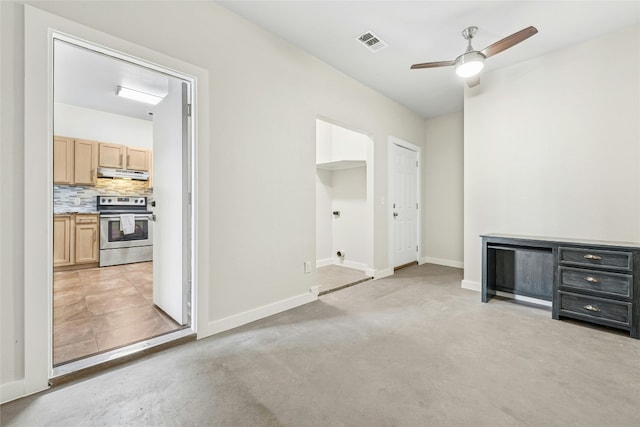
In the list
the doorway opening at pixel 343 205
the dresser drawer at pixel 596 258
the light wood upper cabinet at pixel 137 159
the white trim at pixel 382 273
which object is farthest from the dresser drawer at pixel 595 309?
the light wood upper cabinet at pixel 137 159

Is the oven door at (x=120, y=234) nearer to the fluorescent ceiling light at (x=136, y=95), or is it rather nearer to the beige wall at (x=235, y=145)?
the fluorescent ceiling light at (x=136, y=95)

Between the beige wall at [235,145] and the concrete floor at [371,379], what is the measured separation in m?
0.41

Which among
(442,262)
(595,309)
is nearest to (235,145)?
(595,309)

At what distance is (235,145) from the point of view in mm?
2430

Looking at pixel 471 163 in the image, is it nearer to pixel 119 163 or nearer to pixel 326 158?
pixel 326 158

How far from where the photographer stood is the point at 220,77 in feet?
7.67

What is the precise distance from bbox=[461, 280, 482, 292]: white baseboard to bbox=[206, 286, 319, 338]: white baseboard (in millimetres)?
2084

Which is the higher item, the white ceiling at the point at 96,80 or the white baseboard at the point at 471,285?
the white ceiling at the point at 96,80

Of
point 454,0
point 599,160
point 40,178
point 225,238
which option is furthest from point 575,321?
point 40,178

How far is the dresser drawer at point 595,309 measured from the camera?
228 cm

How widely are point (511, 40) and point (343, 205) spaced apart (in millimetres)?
3340

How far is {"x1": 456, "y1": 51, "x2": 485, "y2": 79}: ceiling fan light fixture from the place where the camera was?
245 centimetres

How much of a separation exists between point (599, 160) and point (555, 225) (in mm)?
778

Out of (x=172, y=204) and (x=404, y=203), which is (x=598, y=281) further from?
(x=172, y=204)
